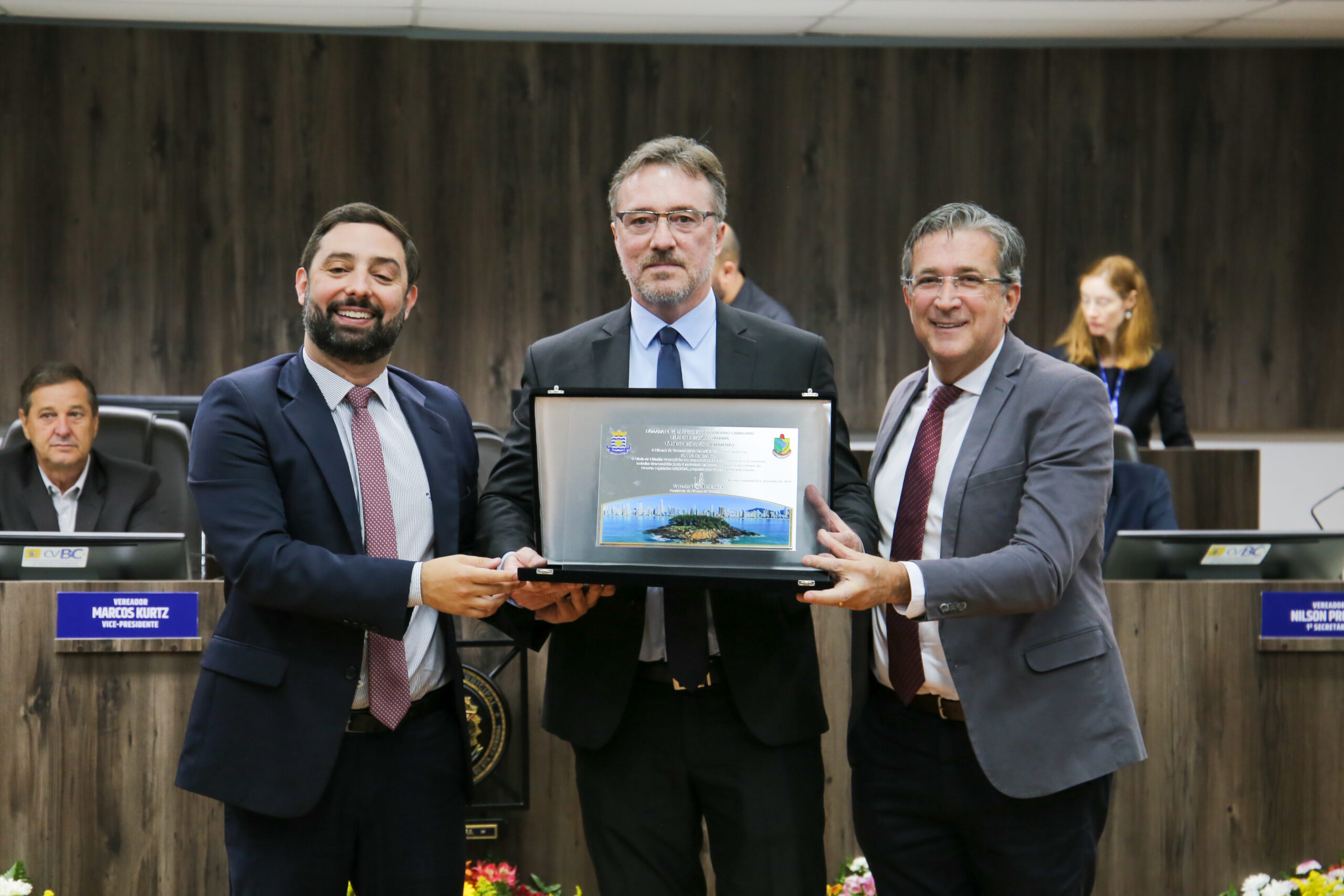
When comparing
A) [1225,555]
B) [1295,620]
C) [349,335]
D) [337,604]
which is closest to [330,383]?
[349,335]

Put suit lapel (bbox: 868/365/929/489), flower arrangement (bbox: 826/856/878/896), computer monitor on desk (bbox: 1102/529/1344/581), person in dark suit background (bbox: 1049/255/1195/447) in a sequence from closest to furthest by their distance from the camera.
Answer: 1. suit lapel (bbox: 868/365/929/489)
2. flower arrangement (bbox: 826/856/878/896)
3. computer monitor on desk (bbox: 1102/529/1344/581)
4. person in dark suit background (bbox: 1049/255/1195/447)

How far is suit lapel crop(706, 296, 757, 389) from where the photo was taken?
6.04ft

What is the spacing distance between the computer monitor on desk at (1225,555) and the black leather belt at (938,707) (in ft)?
3.48

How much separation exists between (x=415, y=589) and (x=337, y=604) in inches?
4.4

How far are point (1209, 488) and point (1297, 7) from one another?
8.99 ft

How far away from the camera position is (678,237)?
182 cm

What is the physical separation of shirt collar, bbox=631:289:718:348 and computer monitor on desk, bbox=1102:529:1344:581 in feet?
4.43

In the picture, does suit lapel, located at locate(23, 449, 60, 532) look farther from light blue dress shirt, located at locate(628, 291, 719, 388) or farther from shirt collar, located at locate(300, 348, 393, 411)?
light blue dress shirt, located at locate(628, 291, 719, 388)

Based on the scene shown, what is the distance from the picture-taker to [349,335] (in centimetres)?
181

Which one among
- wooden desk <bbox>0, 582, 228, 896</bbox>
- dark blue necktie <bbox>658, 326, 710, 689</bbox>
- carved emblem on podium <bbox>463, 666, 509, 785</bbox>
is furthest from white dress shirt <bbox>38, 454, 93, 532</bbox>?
dark blue necktie <bbox>658, 326, 710, 689</bbox>

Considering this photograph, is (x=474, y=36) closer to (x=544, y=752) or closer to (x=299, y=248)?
(x=299, y=248)

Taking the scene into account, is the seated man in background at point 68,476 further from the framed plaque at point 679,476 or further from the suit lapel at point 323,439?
the framed plaque at point 679,476

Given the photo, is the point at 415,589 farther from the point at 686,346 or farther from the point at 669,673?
the point at 686,346

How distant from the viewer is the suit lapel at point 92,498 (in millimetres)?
3578
